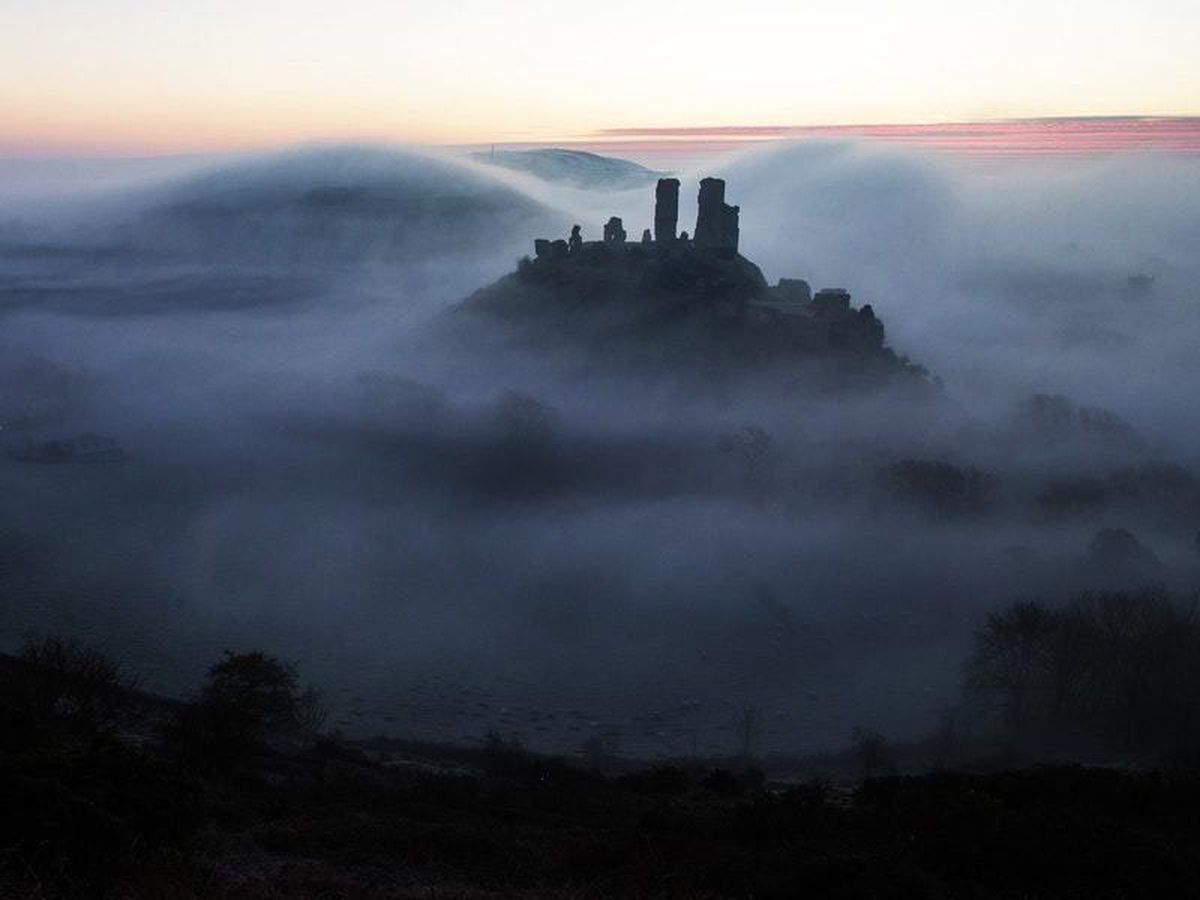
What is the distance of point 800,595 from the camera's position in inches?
3238

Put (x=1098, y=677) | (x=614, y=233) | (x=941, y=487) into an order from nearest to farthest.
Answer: (x=1098, y=677), (x=941, y=487), (x=614, y=233)

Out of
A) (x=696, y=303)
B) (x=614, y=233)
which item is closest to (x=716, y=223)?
(x=696, y=303)

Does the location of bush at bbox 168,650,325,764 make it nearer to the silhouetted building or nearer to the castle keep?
the castle keep

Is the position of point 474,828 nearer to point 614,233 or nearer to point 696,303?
point 696,303

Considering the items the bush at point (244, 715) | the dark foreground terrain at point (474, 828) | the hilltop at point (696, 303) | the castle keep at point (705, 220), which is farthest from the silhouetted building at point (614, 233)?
the dark foreground terrain at point (474, 828)

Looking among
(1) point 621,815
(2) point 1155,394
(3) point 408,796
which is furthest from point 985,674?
(2) point 1155,394

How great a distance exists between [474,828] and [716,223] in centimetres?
9836

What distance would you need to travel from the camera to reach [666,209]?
372ft

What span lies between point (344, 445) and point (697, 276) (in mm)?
56502

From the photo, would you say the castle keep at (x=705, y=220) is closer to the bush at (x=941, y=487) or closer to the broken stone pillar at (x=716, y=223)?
the broken stone pillar at (x=716, y=223)

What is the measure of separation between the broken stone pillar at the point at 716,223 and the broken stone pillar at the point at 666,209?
9.94 feet

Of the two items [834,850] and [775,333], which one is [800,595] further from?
[834,850]

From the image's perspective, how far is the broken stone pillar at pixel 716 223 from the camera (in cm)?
11281

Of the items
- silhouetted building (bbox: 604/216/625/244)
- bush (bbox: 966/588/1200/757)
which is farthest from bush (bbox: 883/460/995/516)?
silhouetted building (bbox: 604/216/625/244)
